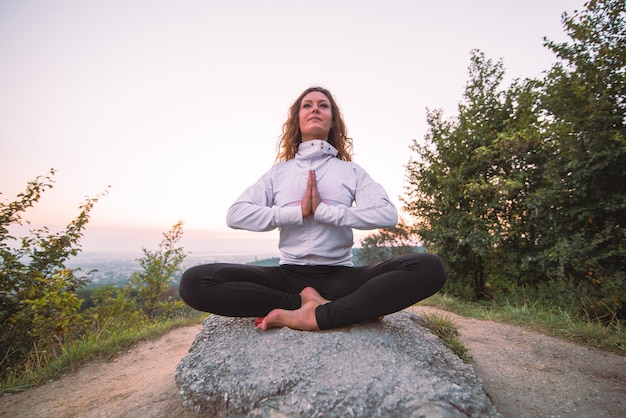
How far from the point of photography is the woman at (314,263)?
7.07 feet

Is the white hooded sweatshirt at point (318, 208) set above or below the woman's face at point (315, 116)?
below

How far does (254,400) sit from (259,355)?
1.00ft

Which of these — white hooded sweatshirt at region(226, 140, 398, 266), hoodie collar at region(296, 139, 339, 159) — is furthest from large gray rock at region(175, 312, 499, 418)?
hoodie collar at region(296, 139, 339, 159)

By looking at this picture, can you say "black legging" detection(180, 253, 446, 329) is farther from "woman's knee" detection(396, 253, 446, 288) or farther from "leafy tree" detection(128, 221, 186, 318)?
"leafy tree" detection(128, 221, 186, 318)

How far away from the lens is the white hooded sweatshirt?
239cm

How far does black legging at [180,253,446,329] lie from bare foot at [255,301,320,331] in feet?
0.16

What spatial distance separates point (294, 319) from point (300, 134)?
1796mm

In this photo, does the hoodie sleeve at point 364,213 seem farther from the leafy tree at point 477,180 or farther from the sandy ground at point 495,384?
the leafy tree at point 477,180

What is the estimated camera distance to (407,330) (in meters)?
2.45

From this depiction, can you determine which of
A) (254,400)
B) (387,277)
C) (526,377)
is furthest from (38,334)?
(526,377)

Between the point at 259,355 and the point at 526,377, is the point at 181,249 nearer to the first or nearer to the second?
the point at 259,355

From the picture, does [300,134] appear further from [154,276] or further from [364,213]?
[154,276]

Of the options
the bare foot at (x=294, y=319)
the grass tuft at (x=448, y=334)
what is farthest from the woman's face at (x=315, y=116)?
the grass tuft at (x=448, y=334)

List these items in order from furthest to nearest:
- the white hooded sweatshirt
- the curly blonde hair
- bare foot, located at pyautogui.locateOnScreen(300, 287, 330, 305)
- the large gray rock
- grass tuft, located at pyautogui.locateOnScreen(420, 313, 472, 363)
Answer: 1. the curly blonde hair
2. grass tuft, located at pyautogui.locateOnScreen(420, 313, 472, 363)
3. the white hooded sweatshirt
4. bare foot, located at pyautogui.locateOnScreen(300, 287, 330, 305)
5. the large gray rock
